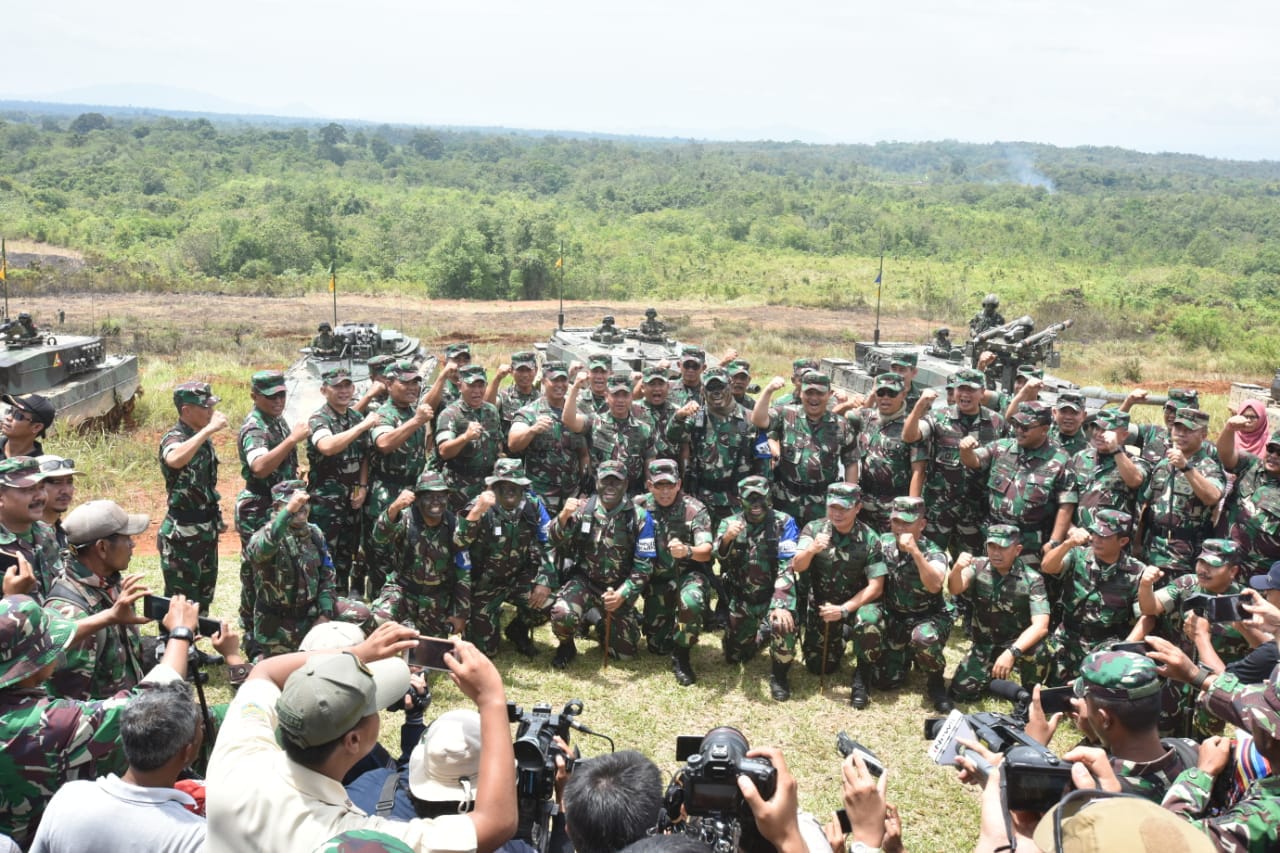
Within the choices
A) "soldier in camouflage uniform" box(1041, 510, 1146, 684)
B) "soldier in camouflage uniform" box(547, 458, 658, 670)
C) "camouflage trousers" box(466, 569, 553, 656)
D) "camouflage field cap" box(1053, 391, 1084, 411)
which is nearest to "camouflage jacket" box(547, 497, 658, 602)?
"soldier in camouflage uniform" box(547, 458, 658, 670)

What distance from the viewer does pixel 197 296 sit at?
132 ft

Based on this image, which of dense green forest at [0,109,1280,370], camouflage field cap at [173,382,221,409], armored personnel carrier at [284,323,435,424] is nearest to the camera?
camouflage field cap at [173,382,221,409]

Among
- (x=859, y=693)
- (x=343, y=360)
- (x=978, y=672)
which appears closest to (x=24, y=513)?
(x=859, y=693)

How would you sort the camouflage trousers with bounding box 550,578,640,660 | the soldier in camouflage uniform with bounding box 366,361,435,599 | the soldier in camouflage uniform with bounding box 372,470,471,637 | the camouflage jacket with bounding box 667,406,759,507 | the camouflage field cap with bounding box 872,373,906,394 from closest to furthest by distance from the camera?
the soldier in camouflage uniform with bounding box 372,470,471,637, the camouflage trousers with bounding box 550,578,640,660, the soldier in camouflage uniform with bounding box 366,361,435,599, the camouflage field cap with bounding box 872,373,906,394, the camouflage jacket with bounding box 667,406,759,507

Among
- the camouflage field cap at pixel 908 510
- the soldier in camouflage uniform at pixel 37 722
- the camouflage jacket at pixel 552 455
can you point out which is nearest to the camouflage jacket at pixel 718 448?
the camouflage jacket at pixel 552 455

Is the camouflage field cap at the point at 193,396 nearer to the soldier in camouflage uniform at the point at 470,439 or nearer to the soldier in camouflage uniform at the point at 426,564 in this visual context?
the soldier in camouflage uniform at the point at 426,564

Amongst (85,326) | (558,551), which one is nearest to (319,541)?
(558,551)

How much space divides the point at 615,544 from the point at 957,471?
3.04 m

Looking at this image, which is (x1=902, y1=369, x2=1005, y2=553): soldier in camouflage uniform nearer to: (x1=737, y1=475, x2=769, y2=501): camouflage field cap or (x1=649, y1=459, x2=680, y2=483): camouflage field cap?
(x1=737, y1=475, x2=769, y2=501): camouflage field cap

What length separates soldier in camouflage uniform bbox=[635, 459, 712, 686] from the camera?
7980 mm

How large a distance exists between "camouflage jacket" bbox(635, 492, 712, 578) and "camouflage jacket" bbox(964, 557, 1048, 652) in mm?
1983

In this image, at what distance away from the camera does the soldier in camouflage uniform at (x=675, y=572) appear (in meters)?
7.98

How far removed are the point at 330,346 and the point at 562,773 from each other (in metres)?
11.7

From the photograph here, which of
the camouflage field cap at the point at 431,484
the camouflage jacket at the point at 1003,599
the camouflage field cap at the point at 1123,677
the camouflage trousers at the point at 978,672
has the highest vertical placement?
the camouflage field cap at the point at 1123,677
